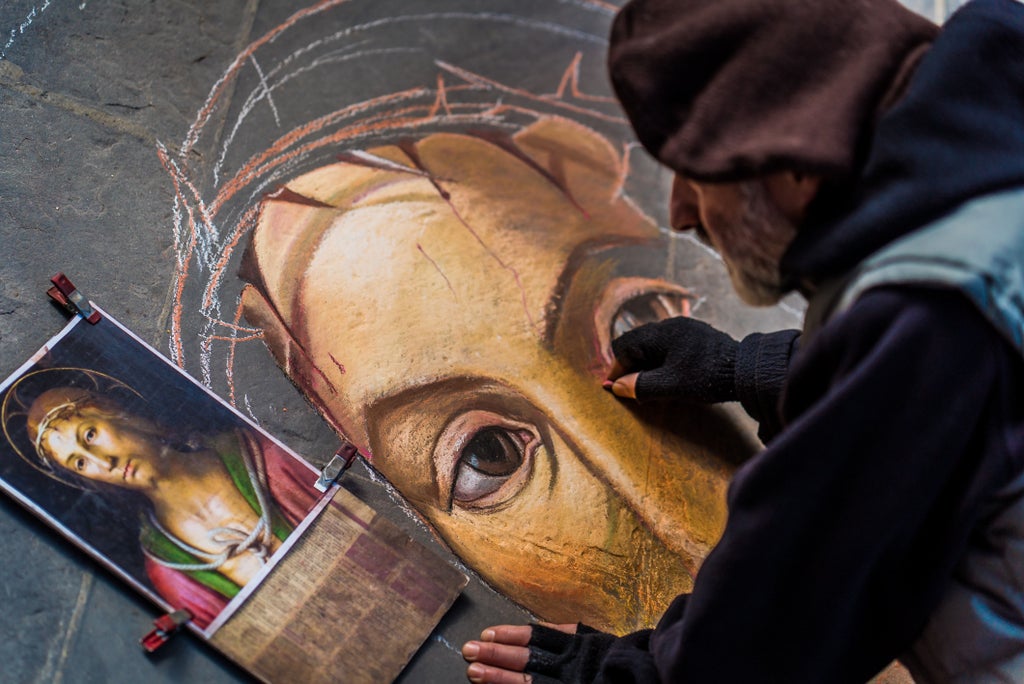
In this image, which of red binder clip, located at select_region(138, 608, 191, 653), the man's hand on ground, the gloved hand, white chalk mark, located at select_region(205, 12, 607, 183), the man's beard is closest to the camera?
the man's beard

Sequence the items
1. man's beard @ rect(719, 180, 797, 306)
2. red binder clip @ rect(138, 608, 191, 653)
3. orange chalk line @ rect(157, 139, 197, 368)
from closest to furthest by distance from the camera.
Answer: man's beard @ rect(719, 180, 797, 306)
red binder clip @ rect(138, 608, 191, 653)
orange chalk line @ rect(157, 139, 197, 368)

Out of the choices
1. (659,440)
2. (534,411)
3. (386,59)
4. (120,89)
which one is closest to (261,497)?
(534,411)

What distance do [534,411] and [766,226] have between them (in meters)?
0.76

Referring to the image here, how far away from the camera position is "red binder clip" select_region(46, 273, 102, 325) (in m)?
1.67

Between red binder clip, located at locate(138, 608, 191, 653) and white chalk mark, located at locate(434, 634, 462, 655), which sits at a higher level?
red binder clip, located at locate(138, 608, 191, 653)

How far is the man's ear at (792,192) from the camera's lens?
1200mm

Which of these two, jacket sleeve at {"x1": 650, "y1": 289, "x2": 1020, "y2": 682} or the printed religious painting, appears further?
the printed religious painting

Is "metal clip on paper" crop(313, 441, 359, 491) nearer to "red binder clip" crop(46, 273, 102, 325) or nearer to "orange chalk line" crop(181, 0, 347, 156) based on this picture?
Answer: "red binder clip" crop(46, 273, 102, 325)

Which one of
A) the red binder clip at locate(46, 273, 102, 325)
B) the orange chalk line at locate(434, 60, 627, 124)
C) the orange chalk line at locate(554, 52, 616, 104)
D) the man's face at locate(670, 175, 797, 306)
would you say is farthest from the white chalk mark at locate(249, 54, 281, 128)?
the man's face at locate(670, 175, 797, 306)

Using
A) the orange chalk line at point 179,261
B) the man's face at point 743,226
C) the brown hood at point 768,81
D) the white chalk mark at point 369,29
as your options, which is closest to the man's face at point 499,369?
the orange chalk line at point 179,261

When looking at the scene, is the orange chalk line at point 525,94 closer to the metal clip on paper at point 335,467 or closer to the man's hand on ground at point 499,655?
the metal clip on paper at point 335,467

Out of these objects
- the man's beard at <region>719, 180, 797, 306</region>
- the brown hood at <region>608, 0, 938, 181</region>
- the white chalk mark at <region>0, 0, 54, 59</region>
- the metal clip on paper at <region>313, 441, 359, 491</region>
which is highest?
the white chalk mark at <region>0, 0, 54, 59</region>

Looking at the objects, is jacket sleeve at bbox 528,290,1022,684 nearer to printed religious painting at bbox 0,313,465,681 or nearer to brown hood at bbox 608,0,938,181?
brown hood at bbox 608,0,938,181

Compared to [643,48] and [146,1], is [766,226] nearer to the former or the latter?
[643,48]
